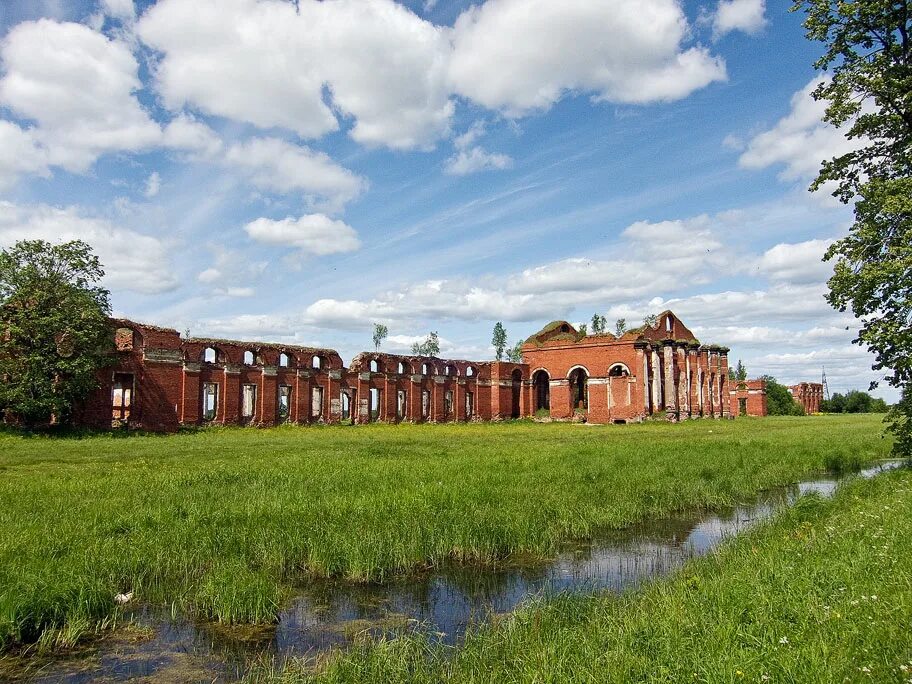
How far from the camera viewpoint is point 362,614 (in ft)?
20.2

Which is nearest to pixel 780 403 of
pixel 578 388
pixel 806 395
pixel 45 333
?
pixel 806 395

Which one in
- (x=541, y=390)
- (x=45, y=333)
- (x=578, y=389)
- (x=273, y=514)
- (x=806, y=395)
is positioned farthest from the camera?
(x=806, y=395)

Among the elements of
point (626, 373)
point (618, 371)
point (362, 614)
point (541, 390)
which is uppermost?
point (618, 371)

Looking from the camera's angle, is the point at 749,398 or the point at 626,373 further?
the point at 749,398

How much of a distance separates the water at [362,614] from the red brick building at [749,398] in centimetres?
6320

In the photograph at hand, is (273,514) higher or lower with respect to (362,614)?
higher

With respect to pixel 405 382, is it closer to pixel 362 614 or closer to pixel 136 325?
pixel 136 325

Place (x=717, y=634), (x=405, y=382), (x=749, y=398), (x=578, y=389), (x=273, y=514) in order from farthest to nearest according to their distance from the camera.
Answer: (x=749, y=398) < (x=578, y=389) < (x=405, y=382) < (x=273, y=514) < (x=717, y=634)

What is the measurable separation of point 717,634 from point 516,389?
151 feet

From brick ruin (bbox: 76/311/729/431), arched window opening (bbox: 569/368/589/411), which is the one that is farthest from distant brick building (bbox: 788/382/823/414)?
arched window opening (bbox: 569/368/589/411)

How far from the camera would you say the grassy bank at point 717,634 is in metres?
3.88

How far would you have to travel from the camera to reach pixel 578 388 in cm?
5041

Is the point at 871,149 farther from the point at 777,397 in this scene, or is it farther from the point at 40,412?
the point at 777,397

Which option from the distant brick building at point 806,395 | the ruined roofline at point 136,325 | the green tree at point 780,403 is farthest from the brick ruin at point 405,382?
the distant brick building at point 806,395
